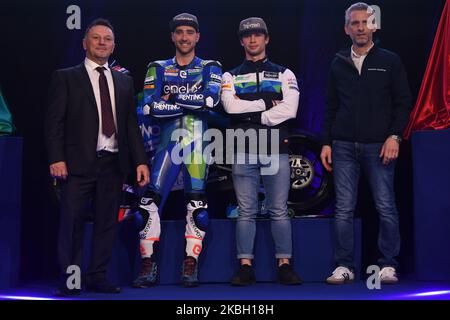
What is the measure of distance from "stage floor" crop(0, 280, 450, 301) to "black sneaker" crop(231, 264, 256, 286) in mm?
58

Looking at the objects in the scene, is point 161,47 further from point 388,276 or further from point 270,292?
point 388,276

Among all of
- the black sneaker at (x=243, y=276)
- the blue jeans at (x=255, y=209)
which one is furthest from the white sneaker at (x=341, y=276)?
the black sneaker at (x=243, y=276)

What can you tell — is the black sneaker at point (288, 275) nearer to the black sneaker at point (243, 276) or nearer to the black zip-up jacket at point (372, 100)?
the black sneaker at point (243, 276)

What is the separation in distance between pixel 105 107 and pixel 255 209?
118cm

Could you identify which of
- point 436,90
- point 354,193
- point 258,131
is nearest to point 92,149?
point 258,131

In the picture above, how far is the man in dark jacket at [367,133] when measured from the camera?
5.19m

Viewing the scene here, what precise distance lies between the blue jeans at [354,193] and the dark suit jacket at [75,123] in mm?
1349

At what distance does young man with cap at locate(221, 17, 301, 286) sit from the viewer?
5172 millimetres

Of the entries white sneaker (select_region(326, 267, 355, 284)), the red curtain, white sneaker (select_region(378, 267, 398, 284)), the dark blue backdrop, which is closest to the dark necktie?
the dark blue backdrop

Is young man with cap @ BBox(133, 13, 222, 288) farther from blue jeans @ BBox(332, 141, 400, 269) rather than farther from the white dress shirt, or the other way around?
blue jeans @ BBox(332, 141, 400, 269)

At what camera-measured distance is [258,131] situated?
17.2ft

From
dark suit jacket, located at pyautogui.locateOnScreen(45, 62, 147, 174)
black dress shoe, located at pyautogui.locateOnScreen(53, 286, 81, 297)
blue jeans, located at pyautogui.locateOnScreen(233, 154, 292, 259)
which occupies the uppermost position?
dark suit jacket, located at pyautogui.locateOnScreen(45, 62, 147, 174)
